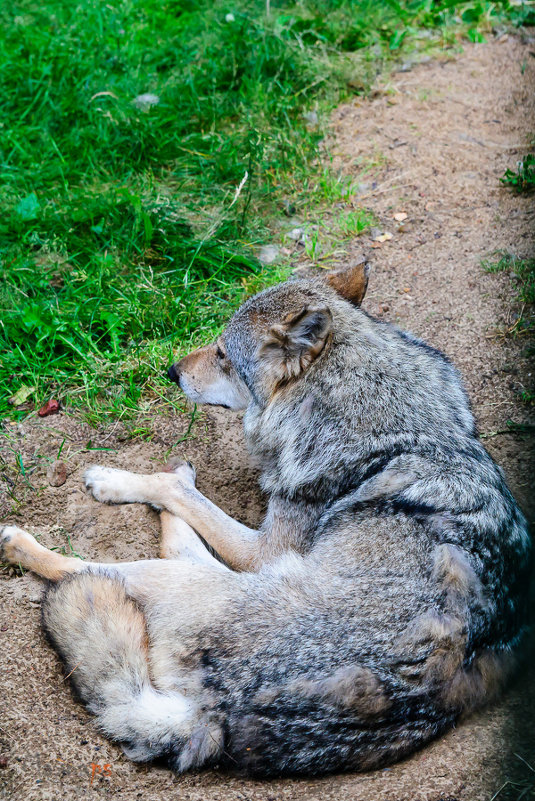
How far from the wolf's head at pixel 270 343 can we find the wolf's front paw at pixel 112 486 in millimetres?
637

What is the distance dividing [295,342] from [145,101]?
453 centimetres

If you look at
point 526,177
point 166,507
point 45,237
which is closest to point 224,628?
point 166,507

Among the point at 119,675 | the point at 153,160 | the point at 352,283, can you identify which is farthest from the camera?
the point at 153,160

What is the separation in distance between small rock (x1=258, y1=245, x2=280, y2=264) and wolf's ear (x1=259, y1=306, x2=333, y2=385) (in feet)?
7.19

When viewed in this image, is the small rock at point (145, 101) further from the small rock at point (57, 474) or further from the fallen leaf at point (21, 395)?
the small rock at point (57, 474)

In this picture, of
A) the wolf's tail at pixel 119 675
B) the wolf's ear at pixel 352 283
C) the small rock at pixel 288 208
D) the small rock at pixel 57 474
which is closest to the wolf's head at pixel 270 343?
the wolf's ear at pixel 352 283

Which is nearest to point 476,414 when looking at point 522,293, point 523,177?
point 522,293

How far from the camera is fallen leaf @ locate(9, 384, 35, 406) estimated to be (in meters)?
4.87

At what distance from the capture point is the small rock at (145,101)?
7.03 meters

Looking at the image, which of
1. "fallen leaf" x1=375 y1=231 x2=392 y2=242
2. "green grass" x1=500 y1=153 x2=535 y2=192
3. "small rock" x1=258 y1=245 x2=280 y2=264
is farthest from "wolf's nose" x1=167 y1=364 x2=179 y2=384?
"green grass" x1=500 y1=153 x2=535 y2=192

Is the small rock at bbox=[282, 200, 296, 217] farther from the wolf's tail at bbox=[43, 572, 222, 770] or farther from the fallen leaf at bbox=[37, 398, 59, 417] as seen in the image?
the wolf's tail at bbox=[43, 572, 222, 770]

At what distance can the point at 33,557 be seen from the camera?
3797 mm

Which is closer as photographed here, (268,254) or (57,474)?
(57,474)

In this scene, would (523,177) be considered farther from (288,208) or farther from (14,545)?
(14,545)
